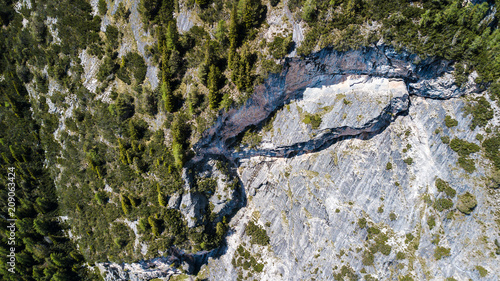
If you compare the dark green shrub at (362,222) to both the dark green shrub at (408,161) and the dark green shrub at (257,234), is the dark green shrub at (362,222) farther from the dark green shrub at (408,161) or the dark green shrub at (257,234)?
the dark green shrub at (257,234)

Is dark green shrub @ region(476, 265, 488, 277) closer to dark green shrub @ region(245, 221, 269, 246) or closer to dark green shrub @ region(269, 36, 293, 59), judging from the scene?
dark green shrub @ region(245, 221, 269, 246)

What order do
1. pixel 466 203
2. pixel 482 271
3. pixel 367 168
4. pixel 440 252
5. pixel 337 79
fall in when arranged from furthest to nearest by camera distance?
pixel 367 168 → pixel 337 79 → pixel 440 252 → pixel 466 203 → pixel 482 271

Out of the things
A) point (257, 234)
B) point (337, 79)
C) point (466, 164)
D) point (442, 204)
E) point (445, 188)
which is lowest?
point (442, 204)

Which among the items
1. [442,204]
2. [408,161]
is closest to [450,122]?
[408,161]

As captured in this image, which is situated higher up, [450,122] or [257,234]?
[450,122]

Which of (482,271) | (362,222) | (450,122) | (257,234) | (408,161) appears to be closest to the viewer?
(482,271)

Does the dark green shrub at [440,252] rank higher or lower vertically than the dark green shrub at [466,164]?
lower

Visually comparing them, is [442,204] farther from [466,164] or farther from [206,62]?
[206,62]

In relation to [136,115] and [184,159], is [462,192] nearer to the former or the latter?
[184,159]

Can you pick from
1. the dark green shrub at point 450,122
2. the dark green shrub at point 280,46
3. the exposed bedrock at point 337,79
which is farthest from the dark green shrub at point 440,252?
the dark green shrub at point 280,46
